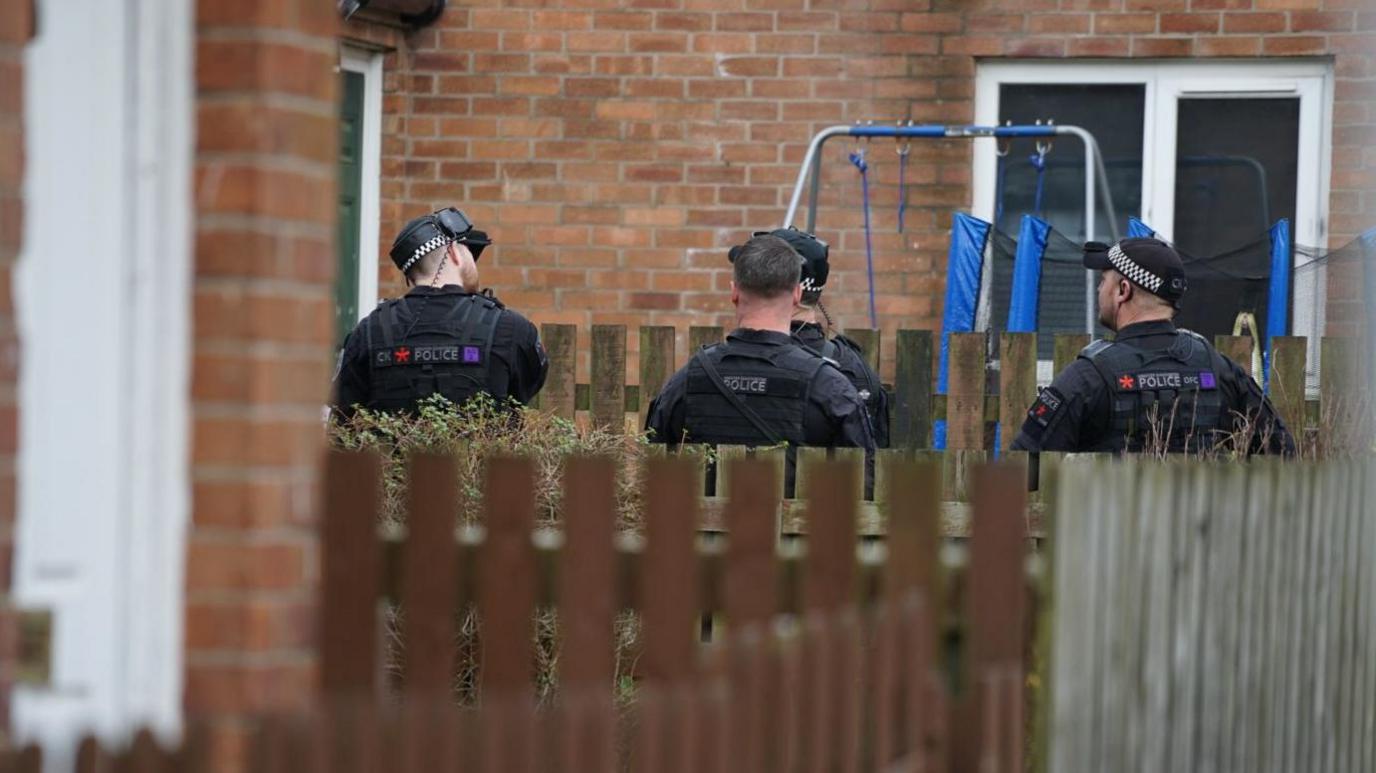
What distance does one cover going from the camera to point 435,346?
6.41 m

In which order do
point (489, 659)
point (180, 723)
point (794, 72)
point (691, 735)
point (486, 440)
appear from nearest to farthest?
point (691, 735) → point (180, 723) → point (489, 659) → point (486, 440) → point (794, 72)

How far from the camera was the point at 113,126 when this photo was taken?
8.92 feet

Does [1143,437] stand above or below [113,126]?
below

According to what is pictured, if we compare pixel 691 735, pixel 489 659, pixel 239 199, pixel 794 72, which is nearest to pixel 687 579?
pixel 489 659

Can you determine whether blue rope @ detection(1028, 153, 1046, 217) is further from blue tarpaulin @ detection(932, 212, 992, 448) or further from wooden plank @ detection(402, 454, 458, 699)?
wooden plank @ detection(402, 454, 458, 699)

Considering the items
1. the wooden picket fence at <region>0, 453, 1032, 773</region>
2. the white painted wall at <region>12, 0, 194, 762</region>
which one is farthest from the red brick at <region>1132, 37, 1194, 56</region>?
the white painted wall at <region>12, 0, 194, 762</region>

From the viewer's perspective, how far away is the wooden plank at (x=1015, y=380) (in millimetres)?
7117

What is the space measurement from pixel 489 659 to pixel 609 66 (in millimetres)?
6204

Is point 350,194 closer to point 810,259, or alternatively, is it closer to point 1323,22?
point 810,259

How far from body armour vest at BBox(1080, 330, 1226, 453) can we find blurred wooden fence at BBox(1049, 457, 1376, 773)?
189 centimetres

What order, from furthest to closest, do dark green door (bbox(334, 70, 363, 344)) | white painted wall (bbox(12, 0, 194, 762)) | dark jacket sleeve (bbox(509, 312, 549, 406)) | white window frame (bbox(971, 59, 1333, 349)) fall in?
dark green door (bbox(334, 70, 363, 344)) < white window frame (bbox(971, 59, 1333, 349)) < dark jacket sleeve (bbox(509, 312, 549, 406)) < white painted wall (bbox(12, 0, 194, 762))

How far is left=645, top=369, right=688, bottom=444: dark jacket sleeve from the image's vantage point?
6.28 meters

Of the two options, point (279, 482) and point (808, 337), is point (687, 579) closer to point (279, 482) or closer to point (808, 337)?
point (279, 482)

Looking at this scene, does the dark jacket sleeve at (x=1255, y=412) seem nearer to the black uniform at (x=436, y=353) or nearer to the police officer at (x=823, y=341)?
the police officer at (x=823, y=341)
